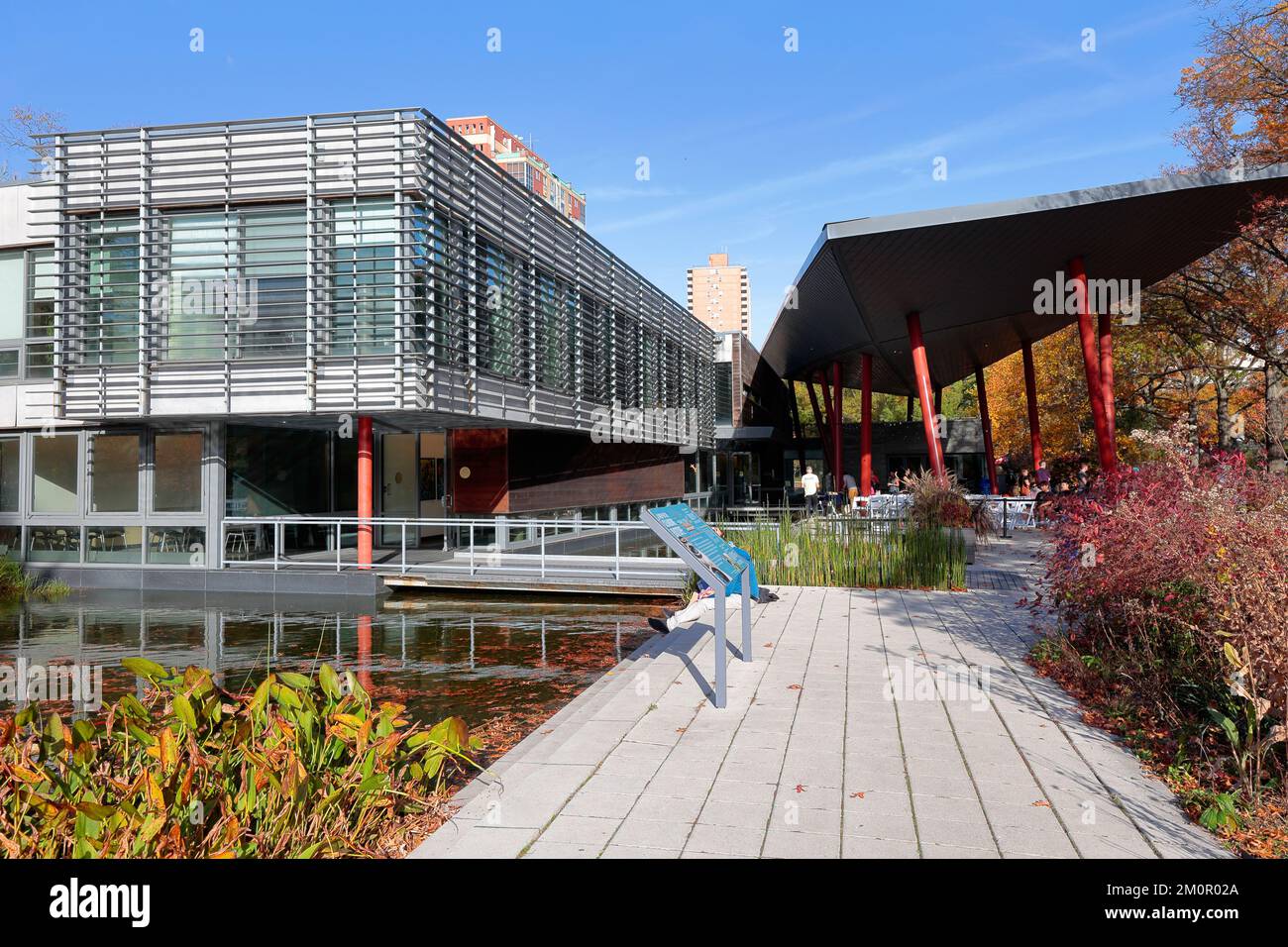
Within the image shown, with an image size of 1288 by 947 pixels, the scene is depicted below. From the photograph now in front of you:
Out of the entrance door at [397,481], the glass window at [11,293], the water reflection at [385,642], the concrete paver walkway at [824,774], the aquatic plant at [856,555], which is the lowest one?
the water reflection at [385,642]

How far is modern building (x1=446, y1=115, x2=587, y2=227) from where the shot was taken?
94688 millimetres

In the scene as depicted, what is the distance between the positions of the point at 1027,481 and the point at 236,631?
79.3 ft

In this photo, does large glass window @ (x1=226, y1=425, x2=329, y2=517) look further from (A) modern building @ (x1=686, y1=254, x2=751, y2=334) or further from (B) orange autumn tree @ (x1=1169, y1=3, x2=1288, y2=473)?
(A) modern building @ (x1=686, y1=254, x2=751, y2=334)

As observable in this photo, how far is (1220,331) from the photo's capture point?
20.4 meters

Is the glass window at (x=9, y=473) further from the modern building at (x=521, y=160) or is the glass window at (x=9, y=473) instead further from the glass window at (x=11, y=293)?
the modern building at (x=521, y=160)

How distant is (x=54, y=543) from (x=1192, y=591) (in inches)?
694

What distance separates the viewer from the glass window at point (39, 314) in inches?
617

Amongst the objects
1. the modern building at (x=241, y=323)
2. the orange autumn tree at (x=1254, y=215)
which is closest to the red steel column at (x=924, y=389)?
the orange autumn tree at (x=1254, y=215)

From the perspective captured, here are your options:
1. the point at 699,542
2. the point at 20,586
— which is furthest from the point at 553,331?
the point at 699,542

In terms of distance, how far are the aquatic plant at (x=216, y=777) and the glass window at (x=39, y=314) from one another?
49.9ft

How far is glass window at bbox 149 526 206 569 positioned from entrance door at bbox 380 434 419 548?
432cm

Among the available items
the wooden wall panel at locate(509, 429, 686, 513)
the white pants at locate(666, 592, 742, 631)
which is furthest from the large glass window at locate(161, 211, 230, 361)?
the white pants at locate(666, 592, 742, 631)

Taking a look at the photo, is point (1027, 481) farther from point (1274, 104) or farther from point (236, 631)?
point (236, 631)

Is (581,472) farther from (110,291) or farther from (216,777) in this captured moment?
(216,777)
